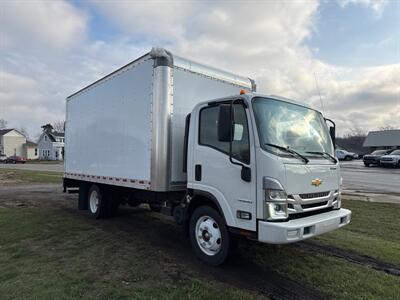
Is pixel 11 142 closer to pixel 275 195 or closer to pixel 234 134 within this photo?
pixel 234 134

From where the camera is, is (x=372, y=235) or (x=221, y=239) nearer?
(x=221, y=239)

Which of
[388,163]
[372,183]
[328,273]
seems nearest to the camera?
[328,273]

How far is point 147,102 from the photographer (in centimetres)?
631

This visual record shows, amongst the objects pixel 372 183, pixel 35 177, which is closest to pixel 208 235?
pixel 372 183

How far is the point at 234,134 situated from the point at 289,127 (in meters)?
0.91

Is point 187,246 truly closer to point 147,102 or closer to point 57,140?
point 147,102

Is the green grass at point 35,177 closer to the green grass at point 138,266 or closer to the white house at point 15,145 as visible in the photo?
the green grass at point 138,266

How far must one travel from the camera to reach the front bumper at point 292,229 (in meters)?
4.20

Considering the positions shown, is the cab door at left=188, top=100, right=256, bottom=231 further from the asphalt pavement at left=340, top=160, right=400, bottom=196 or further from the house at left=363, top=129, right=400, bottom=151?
the house at left=363, top=129, right=400, bottom=151

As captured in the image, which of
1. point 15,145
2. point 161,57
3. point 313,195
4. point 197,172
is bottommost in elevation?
point 313,195

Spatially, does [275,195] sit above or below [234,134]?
below

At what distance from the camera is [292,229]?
4.21 meters

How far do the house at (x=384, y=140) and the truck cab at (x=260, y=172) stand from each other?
65440 mm

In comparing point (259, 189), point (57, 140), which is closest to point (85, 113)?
point (259, 189)
